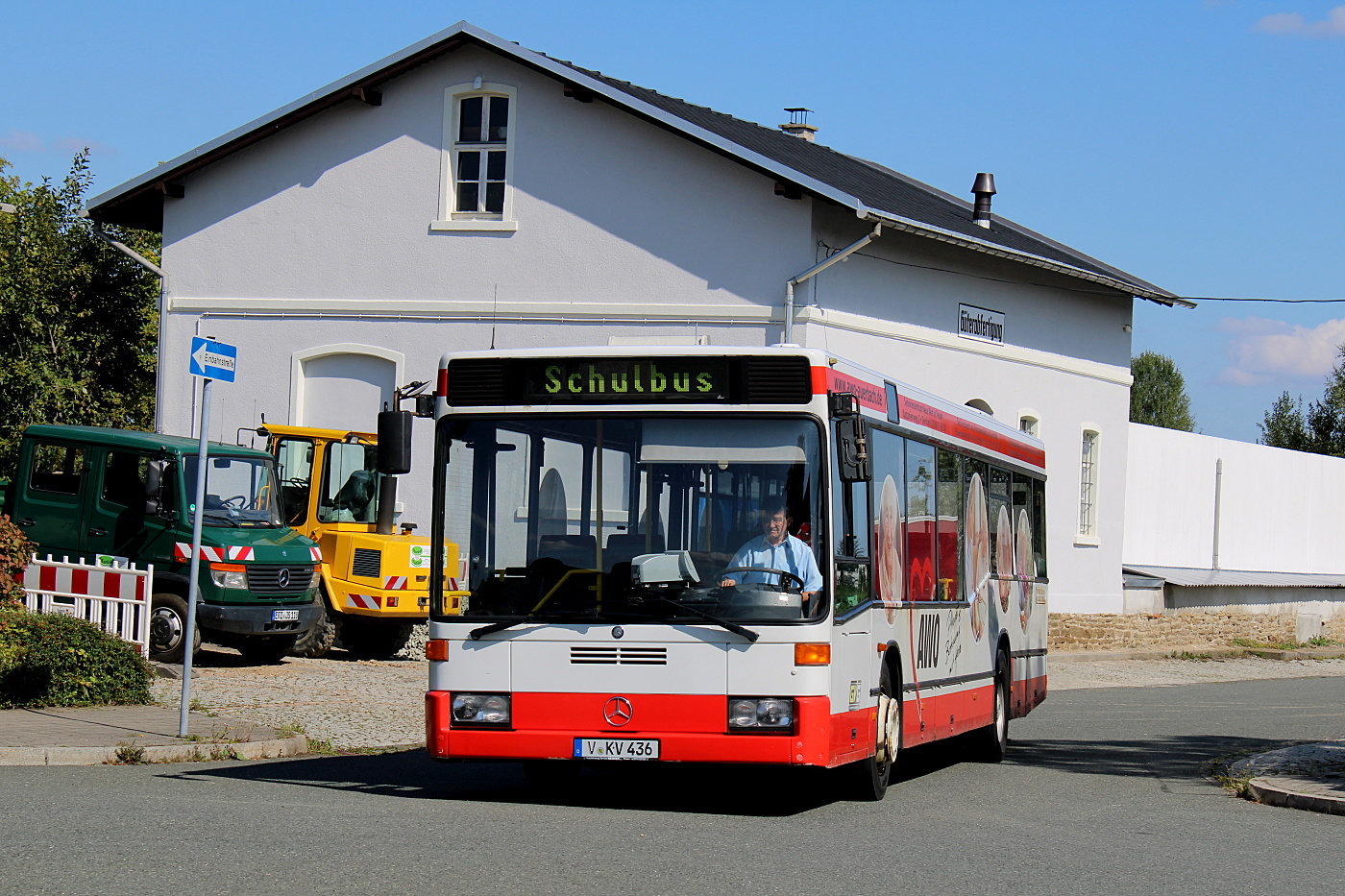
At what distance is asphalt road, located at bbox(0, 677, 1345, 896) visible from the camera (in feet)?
23.8

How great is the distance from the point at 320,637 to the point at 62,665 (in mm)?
6572

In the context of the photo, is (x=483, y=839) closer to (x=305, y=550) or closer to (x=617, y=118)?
(x=305, y=550)

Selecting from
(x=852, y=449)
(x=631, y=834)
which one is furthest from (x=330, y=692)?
(x=852, y=449)

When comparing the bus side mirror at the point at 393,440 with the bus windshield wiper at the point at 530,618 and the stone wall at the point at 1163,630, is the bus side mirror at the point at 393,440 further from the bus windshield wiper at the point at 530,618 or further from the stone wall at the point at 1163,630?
the stone wall at the point at 1163,630

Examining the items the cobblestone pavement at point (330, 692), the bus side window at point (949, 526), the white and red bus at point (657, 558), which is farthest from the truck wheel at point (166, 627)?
the white and red bus at point (657, 558)

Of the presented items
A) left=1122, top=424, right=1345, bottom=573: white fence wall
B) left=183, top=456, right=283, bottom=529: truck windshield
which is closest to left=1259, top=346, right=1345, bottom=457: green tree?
left=1122, top=424, right=1345, bottom=573: white fence wall

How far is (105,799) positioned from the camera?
31.1ft

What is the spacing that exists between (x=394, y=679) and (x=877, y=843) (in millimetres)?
11086

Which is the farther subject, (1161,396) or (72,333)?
(1161,396)

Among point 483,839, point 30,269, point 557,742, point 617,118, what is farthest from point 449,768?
point 30,269

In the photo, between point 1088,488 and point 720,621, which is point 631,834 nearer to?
point 720,621

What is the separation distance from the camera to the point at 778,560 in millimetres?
9414

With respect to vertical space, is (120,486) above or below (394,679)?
above

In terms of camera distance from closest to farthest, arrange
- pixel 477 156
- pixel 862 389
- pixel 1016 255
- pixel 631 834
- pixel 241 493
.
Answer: pixel 631 834 → pixel 862 389 → pixel 241 493 → pixel 477 156 → pixel 1016 255
